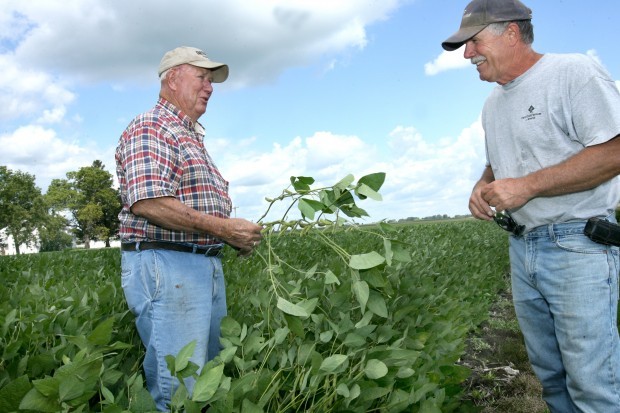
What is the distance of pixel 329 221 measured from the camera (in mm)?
2596

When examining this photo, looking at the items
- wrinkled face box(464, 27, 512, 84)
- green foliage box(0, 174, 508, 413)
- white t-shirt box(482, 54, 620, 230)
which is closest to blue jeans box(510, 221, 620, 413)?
white t-shirt box(482, 54, 620, 230)

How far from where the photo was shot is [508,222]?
3373 millimetres

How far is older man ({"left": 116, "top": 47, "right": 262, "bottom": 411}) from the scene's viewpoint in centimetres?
296

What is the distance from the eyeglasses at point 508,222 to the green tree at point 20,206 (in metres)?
65.8

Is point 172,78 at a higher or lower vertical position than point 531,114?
higher

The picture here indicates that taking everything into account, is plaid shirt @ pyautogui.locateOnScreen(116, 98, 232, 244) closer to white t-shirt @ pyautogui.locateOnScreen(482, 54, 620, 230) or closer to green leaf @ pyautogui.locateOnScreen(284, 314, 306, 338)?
green leaf @ pyautogui.locateOnScreen(284, 314, 306, 338)

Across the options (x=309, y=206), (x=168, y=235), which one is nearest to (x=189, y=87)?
(x=168, y=235)

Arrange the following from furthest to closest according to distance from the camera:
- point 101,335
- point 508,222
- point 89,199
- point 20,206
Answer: point 89,199 < point 20,206 < point 508,222 < point 101,335

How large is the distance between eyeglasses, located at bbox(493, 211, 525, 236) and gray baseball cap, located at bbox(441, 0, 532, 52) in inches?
41.1

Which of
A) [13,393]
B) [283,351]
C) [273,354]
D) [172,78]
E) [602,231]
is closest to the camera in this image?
[13,393]

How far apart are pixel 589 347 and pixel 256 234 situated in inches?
74.7

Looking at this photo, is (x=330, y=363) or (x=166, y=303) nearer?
(x=330, y=363)

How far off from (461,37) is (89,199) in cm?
7087

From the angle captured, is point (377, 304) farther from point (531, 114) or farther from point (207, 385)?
point (531, 114)
